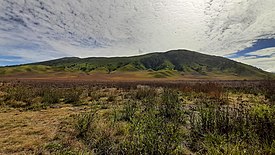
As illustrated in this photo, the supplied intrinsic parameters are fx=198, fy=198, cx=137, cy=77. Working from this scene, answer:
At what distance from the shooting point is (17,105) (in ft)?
40.3

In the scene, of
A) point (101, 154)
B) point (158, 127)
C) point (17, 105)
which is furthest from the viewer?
point (17, 105)

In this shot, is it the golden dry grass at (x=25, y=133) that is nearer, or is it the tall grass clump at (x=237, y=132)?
the tall grass clump at (x=237, y=132)

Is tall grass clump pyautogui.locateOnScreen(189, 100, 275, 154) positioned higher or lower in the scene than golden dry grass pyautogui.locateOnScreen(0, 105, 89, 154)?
higher

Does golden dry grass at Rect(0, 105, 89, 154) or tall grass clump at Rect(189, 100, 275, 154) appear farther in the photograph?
golden dry grass at Rect(0, 105, 89, 154)

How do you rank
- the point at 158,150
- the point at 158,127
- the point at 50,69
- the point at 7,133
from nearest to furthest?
1. the point at 158,150
2. the point at 158,127
3. the point at 7,133
4. the point at 50,69

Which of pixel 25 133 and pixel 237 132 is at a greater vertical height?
pixel 237 132

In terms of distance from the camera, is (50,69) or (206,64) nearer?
(50,69)

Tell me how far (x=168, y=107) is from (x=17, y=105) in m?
9.48

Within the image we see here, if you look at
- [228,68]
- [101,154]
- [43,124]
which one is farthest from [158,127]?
[228,68]

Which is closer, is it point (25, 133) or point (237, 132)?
point (237, 132)

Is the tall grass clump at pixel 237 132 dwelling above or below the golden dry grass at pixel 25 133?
above

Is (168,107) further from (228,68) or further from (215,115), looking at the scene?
(228,68)

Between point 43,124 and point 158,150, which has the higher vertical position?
point 158,150

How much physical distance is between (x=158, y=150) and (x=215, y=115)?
3019 mm
